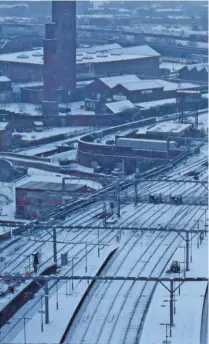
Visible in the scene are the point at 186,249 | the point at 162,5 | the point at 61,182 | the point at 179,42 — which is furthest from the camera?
the point at 162,5

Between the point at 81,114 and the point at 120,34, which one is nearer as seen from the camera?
the point at 81,114

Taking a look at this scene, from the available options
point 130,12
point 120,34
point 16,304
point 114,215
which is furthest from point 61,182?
point 130,12

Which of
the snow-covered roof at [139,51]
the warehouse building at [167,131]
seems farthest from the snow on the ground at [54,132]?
the snow-covered roof at [139,51]

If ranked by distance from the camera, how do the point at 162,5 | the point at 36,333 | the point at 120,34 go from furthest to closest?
A: the point at 162,5
the point at 120,34
the point at 36,333

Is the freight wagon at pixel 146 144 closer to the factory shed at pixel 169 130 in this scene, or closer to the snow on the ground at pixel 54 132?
the factory shed at pixel 169 130

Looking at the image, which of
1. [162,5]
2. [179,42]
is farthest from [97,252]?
[162,5]

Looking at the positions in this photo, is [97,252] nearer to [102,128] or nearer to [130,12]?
[102,128]
